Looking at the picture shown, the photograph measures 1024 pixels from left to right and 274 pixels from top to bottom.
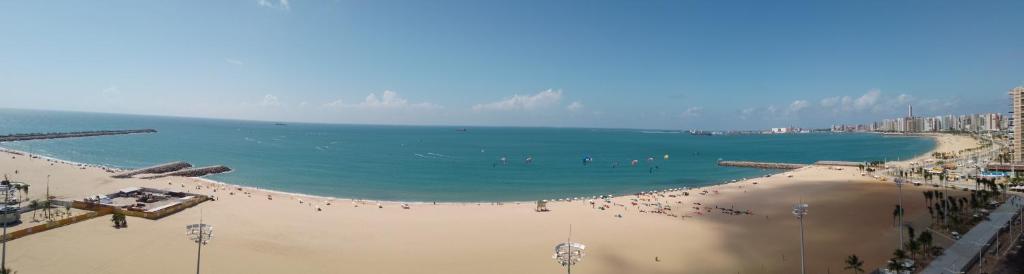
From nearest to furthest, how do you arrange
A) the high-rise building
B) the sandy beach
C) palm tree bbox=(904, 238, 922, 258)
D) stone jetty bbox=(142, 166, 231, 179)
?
1. palm tree bbox=(904, 238, 922, 258)
2. the sandy beach
3. stone jetty bbox=(142, 166, 231, 179)
4. the high-rise building

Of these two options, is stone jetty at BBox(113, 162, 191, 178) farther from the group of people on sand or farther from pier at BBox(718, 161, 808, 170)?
pier at BBox(718, 161, 808, 170)

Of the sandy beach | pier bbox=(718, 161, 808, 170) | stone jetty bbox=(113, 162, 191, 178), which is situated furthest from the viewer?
pier bbox=(718, 161, 808, 170)

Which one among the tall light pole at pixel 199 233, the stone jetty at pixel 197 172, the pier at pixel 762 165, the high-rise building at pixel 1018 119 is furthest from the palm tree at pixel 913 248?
the stone jetty at pixel 197 172

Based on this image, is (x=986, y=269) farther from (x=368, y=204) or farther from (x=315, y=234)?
(x=368, y=204)

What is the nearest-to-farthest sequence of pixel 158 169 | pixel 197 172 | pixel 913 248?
pixel 913 248, pixel 158 169, pixel 197 172

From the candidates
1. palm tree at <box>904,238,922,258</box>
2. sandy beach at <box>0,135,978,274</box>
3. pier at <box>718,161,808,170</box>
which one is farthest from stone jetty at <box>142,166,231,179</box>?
pier at <box>718,161,808,170</box>

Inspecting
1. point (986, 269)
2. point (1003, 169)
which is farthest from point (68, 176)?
point (1003, 169)

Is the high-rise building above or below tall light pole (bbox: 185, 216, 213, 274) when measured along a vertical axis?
above

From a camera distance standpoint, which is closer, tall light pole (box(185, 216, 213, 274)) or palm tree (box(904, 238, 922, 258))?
tall light pole (box(185, 216, 213, 274))

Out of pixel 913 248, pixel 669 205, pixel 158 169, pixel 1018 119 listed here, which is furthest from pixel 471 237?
pixel 1018 119

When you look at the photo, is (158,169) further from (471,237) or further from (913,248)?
(913,248)
